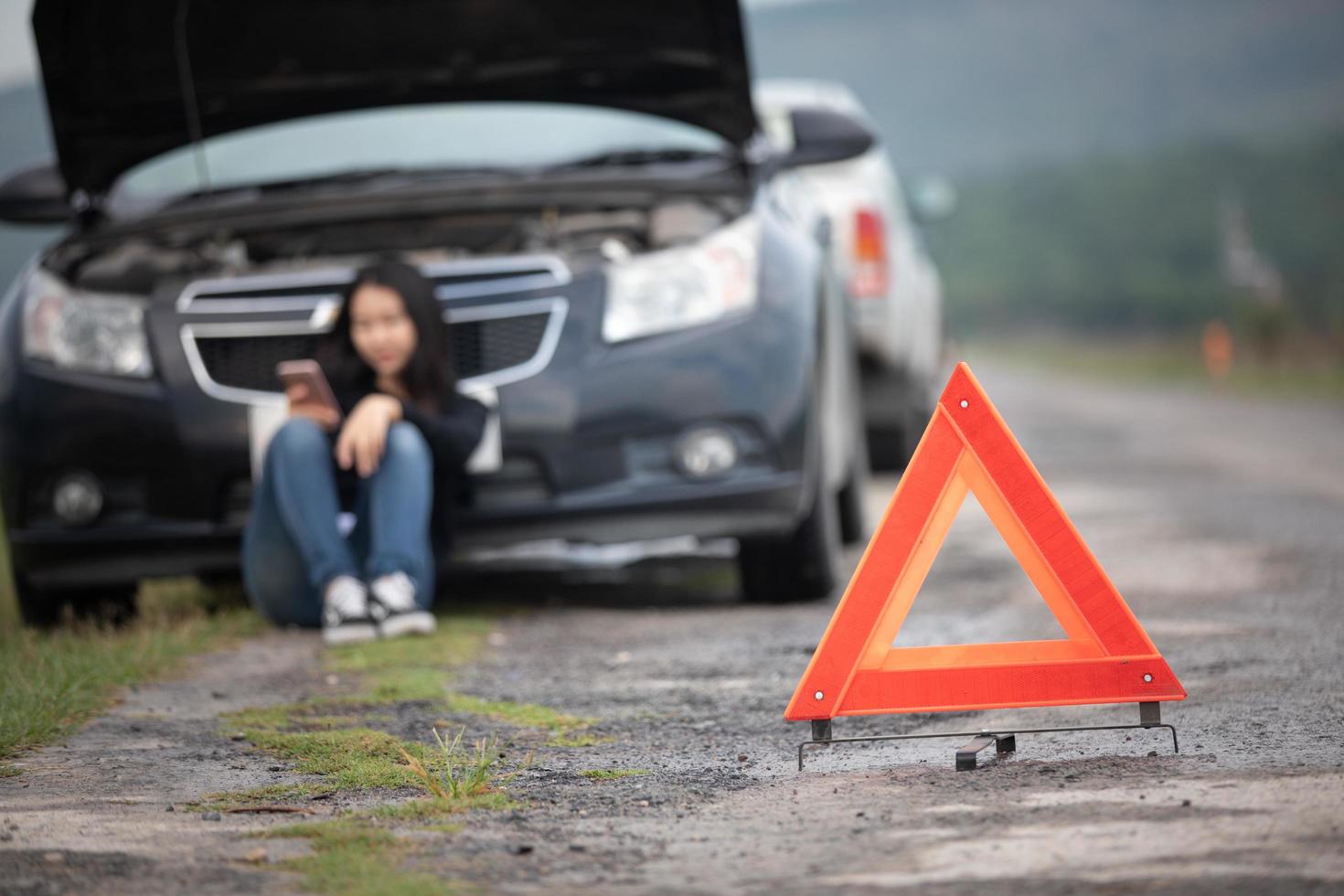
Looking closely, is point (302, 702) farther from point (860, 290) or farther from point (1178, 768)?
point (860, 290)

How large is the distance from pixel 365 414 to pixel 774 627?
131cm

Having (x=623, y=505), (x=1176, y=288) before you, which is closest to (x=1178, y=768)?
Answer: (x=623, y=505)

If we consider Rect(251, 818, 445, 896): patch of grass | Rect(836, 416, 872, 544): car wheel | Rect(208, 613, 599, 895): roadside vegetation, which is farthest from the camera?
Rect(836, 416, 872, 544): car wheel

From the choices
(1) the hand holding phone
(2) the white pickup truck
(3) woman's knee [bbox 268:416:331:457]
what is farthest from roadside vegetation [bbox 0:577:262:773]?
(2) the white pickup truck

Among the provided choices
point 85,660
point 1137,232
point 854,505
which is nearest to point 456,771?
point 85,660

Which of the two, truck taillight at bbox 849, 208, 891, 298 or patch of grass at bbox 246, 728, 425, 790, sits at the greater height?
truck taillight at bbox 849, 208, 891, 298

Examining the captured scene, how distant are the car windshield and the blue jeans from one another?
132 cm

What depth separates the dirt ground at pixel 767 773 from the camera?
2.82 meters

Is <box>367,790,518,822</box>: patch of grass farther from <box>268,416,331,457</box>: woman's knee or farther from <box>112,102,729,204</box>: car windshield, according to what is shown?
<box>112,102,729,204</box>: car windshield

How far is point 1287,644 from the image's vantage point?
4.75 m

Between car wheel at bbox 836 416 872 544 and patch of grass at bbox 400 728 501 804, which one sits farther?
car wheel at bbox 836 416 872 544

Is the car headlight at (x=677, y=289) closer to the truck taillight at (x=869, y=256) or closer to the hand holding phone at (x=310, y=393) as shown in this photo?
the hand holding phone at (x=310, y=393)

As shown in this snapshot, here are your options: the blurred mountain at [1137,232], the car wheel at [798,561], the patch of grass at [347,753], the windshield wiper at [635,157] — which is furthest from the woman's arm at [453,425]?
the blurred mountain at [1137,232]

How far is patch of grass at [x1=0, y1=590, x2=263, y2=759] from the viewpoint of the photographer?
414 centimetres
